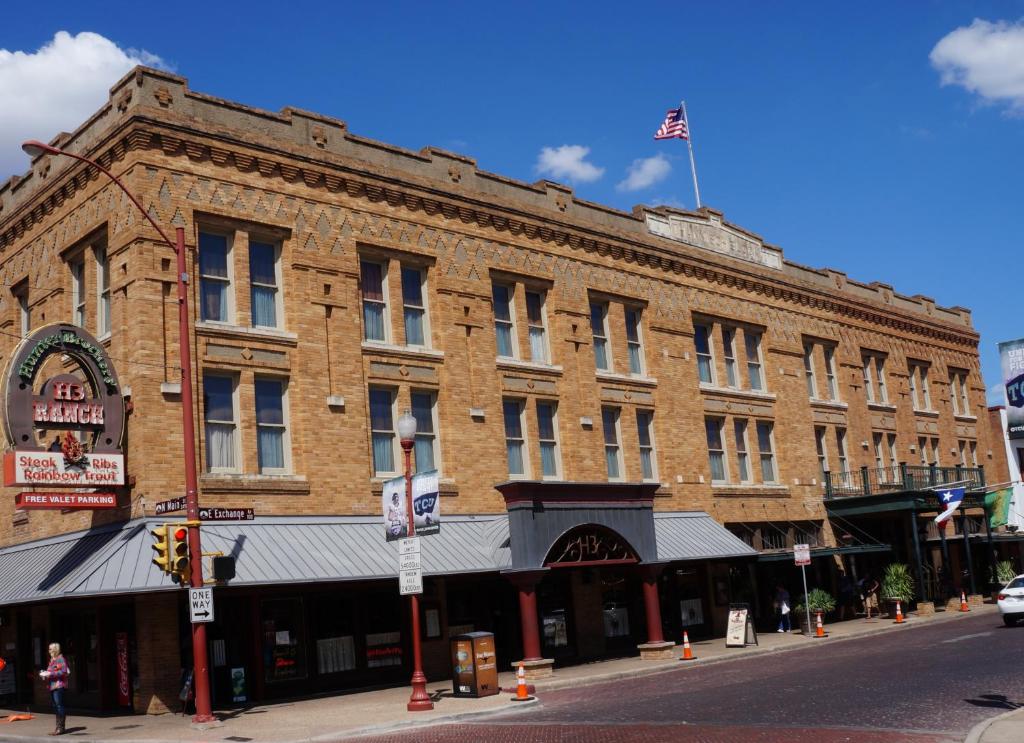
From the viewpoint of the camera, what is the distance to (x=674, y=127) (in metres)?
38.2

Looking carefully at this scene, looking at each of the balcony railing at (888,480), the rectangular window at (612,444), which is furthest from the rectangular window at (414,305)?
the balcony railing at (888,480)

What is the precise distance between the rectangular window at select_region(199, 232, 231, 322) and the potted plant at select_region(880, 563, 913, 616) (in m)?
24.5

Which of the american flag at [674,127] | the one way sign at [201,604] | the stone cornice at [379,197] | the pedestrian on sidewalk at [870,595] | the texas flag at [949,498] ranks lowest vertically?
the pedestrian on sidewalk at [870,595]

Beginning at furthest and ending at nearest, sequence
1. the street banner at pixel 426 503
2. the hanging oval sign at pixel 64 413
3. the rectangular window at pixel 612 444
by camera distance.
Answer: the rectangular window at pixel 612 444 < the hanging oval sign at pixel 64 413 < the street banner at pixel 426 503

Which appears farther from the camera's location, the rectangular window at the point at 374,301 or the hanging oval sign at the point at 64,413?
the rectangular window at the point at 374,301

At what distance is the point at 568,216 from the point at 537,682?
14.4 metres

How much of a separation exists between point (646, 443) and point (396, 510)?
45.9 feet

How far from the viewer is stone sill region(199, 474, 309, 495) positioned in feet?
74.4

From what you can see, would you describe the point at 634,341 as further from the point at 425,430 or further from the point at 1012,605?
the point at 1012,605

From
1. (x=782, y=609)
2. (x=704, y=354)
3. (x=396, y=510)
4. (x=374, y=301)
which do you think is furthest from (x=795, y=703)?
(x=704, y=354)

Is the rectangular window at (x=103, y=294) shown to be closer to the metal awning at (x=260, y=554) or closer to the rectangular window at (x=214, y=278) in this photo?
the rectangular window at (x=214, y=278)

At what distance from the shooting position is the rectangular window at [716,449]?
35.6 meters

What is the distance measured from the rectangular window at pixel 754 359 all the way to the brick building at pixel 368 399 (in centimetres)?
56

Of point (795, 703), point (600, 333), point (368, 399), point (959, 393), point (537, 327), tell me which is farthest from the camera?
point (959, 393)
